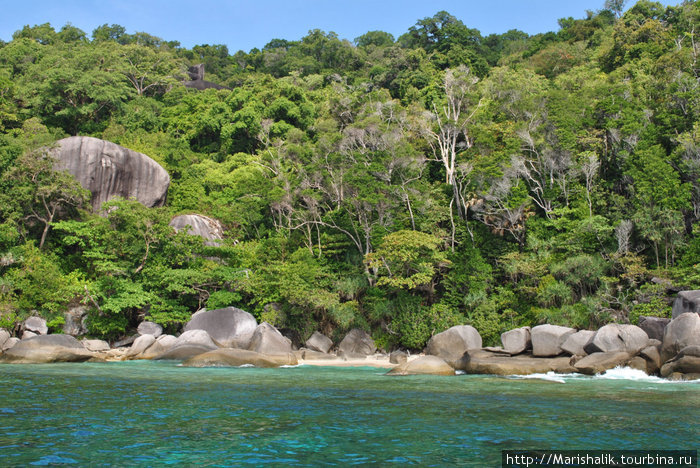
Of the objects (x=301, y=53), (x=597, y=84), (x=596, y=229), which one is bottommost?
(x=596, y=229)

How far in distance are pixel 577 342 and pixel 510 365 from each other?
315cm

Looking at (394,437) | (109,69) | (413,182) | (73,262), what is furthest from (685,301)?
(109,69)

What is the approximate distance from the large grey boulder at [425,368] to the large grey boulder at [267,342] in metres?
5.95

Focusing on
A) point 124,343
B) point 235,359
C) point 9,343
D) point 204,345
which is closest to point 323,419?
point 235,359

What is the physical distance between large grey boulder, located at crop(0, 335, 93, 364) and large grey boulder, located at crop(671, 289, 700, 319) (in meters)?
22.4

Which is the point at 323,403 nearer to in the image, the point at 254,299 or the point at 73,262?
the point at 254,299

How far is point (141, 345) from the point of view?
77.0ft

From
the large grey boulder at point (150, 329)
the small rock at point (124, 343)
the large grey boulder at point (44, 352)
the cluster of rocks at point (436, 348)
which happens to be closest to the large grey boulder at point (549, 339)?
the cluster of rocks at point (436, 348)

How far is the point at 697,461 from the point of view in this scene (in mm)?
6988

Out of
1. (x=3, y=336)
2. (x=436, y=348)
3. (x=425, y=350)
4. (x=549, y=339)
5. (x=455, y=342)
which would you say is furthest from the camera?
(x=425, y=350)

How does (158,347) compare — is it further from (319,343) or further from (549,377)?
(549,377)

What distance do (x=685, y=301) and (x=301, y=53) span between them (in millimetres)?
57897

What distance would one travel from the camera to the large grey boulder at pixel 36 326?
2452 cm

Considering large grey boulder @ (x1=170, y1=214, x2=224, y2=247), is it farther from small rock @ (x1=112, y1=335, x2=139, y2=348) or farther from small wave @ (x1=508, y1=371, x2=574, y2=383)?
small wave @ (x1=508, y1=371, x2=574, y2=383)
